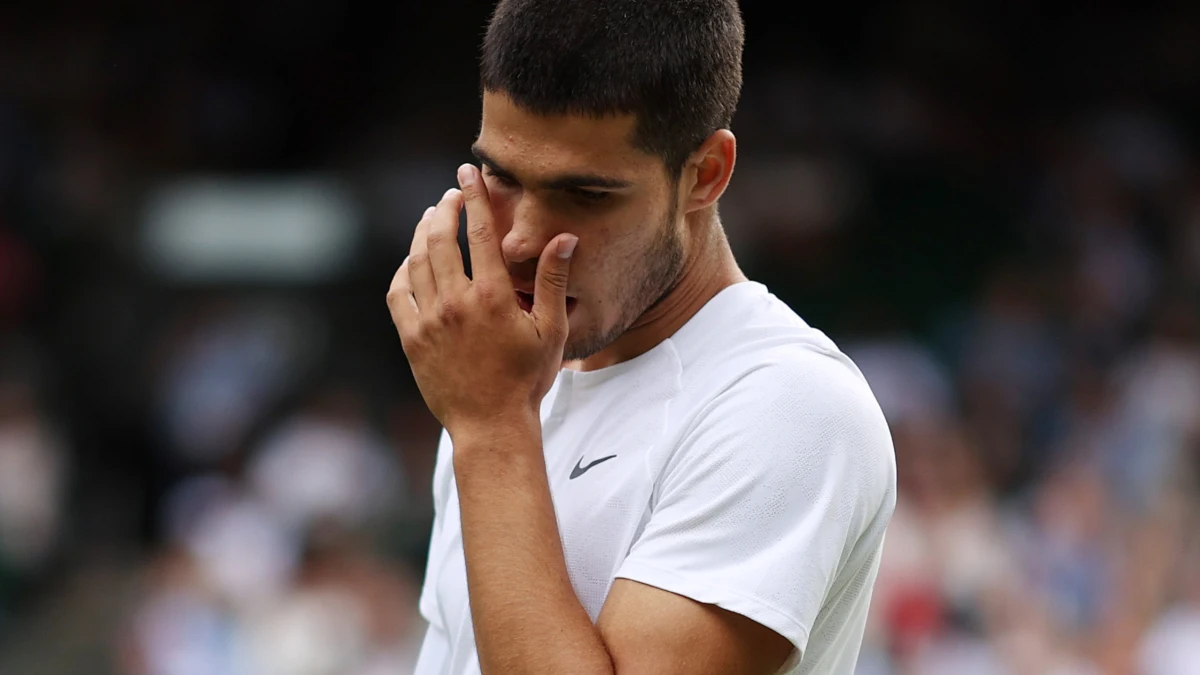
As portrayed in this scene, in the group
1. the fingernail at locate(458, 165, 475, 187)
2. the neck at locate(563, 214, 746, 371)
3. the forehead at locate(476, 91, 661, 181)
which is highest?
the forehead at locate(476, 91, 661, 181)

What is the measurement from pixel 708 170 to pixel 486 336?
0.39 metres

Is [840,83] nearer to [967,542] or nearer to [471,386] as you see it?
[967,542]

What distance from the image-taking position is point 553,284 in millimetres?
2010

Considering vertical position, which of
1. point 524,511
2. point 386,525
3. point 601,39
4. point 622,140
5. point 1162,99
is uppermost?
point 601,39

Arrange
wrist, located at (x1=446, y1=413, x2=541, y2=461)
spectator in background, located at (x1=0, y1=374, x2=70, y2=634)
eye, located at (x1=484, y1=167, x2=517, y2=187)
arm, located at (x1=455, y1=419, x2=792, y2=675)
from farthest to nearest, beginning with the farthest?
spectator in background, located at (x1=0, y1=374, x2=70, y2=634) < eye, located at (x1=484, y1=167, x2=517, y2=187) < wrist, located at (x1=446, y1=413, x2=541, y2=461) < arm, located at (x1=455, y1=419, x2=792, y2=675)

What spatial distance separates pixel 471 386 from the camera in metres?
2.01

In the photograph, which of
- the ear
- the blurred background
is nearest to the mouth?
the ear

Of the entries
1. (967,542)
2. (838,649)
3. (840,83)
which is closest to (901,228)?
(840,83)

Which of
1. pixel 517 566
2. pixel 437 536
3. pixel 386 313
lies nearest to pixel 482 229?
pixel 517 566

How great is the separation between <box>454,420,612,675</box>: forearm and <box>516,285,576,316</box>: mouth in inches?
7.3

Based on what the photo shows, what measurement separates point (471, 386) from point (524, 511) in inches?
7.5

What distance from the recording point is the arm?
1.83 metres

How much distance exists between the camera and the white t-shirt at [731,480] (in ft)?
6.18

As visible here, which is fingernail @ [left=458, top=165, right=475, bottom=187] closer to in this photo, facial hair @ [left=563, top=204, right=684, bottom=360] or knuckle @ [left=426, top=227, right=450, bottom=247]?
knuckle @ [left=426, top=227, right=450, bottom=247]
